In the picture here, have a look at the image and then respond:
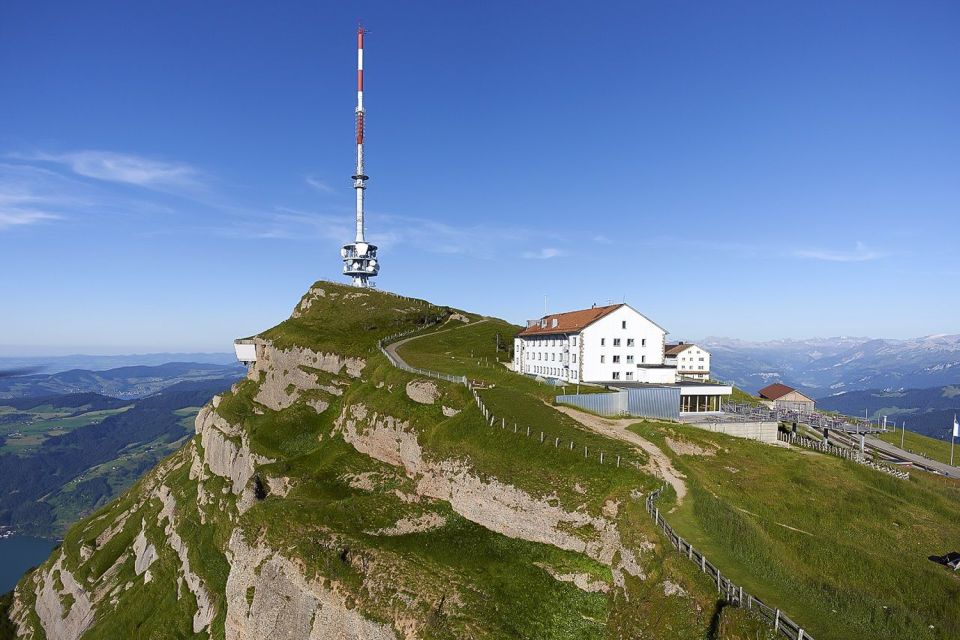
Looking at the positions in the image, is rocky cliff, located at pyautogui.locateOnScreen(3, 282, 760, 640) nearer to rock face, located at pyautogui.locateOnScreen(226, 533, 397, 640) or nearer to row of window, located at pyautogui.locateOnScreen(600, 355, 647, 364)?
rock face, located at pyautogui.locateOnScreen(226, 533, 397, 640)

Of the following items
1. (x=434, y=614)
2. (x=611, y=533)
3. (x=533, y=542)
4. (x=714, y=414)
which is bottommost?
(x=434, y=614)

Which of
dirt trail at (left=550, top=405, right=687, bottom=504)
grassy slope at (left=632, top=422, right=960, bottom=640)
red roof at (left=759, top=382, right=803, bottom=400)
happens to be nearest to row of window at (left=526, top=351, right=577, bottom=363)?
dirt trail at (left=550, top=405, right=687, bottom=504)

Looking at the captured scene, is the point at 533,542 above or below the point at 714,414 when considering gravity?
below

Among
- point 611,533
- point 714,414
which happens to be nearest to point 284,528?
point 611,533

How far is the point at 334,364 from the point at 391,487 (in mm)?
39670

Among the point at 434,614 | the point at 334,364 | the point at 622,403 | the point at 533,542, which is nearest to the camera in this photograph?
the point at 434,614

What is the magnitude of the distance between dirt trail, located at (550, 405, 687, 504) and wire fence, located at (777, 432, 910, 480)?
19.9 metres

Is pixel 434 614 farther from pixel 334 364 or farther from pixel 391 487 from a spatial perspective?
pixel 334 364

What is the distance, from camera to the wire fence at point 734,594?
19.1 metres

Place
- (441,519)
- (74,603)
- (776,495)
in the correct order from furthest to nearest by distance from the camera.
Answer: (74,603) → (441,519) → (776,495)

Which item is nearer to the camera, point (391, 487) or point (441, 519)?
point (441, 519)

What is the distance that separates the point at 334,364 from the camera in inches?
3201

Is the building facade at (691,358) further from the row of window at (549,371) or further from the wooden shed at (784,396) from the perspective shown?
the row of window at (549,371)

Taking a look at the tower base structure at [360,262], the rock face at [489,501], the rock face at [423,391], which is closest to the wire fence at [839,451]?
the rock face at [489,501]
